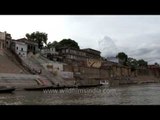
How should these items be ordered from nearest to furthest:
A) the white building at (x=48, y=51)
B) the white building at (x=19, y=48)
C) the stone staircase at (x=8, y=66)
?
the stone staircase at (x=8, y=66)
the white building at (x=19, y=48)
the white building at (x=48, y=51)

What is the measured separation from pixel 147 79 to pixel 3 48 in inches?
2334

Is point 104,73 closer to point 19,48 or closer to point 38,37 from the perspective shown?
point 38,37

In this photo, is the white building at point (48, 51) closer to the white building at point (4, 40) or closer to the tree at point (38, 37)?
the tree at point (38, 37)

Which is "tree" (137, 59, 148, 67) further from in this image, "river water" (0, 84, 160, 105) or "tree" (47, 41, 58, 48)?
"river water" (0, 84, 160, 105)

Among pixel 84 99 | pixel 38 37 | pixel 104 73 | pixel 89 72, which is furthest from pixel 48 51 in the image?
pixel 84 99

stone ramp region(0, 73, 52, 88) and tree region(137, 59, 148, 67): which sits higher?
tree region(137, 59, 148, 67)

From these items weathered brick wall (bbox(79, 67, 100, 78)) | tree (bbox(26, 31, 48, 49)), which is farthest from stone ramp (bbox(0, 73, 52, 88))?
tree (bbox(26, 31, 48, 49))

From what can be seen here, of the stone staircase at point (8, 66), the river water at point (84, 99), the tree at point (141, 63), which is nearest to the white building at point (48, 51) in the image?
the stone staircase at point (8, 66)

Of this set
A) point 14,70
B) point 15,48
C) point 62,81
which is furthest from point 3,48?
point 62,81

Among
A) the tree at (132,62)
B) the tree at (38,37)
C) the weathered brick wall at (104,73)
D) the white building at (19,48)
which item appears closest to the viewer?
the white building at (19,48)

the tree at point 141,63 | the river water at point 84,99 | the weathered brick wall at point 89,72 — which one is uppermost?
the tree at point 141,63
